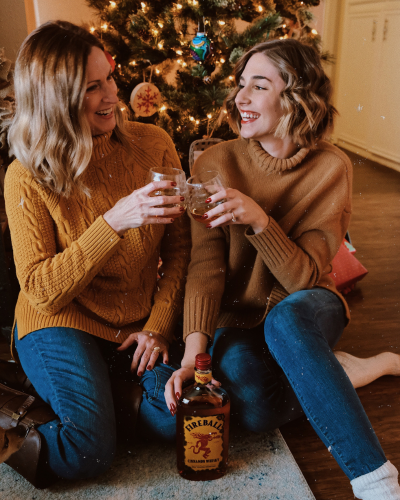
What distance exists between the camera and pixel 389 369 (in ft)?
5.03

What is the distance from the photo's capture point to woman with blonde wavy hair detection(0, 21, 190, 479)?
110 cm

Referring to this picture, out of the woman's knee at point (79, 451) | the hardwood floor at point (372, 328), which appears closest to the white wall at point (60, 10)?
the hardwood floor at point (372, 328)

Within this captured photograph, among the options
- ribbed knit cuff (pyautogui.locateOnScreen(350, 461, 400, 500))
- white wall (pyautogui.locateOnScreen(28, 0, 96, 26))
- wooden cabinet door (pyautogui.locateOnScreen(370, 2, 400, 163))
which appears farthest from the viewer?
wooden cabinet door (pyautogui.locateOnScreen(370, 2, 400, 163))

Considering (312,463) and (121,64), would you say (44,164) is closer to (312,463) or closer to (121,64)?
(312,463)

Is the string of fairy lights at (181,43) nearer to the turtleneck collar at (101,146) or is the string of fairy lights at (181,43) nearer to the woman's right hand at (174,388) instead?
the turtleneck collar at (101,146)

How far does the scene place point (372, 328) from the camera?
185cm

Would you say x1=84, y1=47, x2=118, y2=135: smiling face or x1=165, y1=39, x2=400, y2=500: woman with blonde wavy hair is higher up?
x1=84, y1=47, x2=118, y2=135: smiling face

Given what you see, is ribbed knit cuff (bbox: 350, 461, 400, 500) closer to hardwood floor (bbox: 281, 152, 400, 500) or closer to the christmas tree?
hardwood floor (bbox: 281, 152, 400, 500)

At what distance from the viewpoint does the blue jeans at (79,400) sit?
1.10 meters

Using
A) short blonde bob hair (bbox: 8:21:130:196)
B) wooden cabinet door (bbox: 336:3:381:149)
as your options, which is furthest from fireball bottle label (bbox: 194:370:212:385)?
wooden cabinet door (bbox: 336:3:381:149)

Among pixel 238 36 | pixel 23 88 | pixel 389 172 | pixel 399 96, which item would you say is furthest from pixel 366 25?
pixel 23 88

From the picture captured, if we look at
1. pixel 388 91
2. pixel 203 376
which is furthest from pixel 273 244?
pixel 388 91

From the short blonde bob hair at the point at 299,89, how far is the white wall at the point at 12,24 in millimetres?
1254

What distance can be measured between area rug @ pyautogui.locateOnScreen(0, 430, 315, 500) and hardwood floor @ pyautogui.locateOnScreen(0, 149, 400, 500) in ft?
0.23
